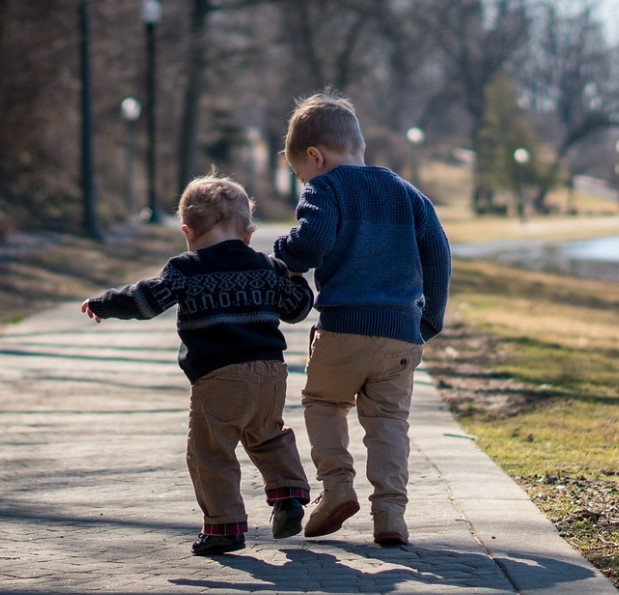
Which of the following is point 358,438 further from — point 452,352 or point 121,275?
point 121,275

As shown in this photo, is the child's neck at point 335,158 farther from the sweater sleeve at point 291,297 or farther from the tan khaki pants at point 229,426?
the tan khaki pants at point 229,426

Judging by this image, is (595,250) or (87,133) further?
(595,250)

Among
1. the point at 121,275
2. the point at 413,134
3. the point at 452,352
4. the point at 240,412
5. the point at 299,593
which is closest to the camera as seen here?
the point at 299,593

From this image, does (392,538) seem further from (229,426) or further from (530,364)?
(530,364)

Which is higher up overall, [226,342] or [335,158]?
[335,158]

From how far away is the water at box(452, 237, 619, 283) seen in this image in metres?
21.3

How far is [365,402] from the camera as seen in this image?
4418 millimetres

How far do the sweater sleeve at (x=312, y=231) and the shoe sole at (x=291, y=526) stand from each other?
0.87 metres

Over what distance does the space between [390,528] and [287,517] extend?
37 cm

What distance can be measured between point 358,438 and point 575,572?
2.39 m

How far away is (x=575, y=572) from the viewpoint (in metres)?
3.78

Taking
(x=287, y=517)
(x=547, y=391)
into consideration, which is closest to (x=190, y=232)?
(x=287, y=517)

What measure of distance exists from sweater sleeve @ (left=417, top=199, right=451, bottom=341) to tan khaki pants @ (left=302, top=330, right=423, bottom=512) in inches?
8.1

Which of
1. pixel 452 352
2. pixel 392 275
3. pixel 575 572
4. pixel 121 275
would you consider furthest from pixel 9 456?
pixel 121 275
